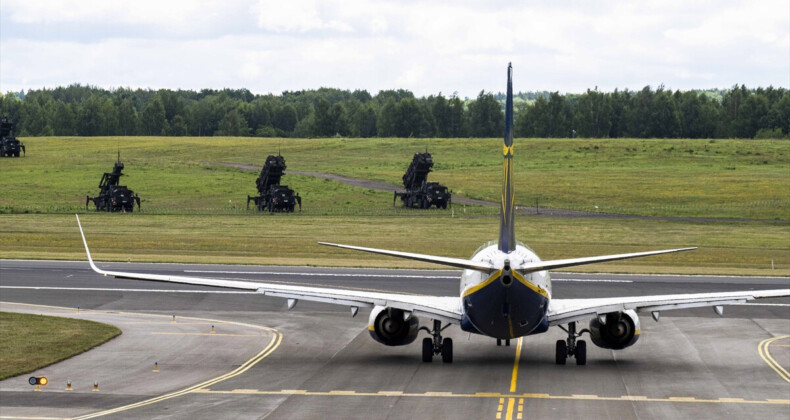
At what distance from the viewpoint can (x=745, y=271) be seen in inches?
2680

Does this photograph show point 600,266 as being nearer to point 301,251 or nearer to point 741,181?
point 301,251

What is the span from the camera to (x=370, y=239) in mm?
87125

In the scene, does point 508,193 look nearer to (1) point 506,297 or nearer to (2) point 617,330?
(1) point 506,297

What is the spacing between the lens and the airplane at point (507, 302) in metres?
30.9

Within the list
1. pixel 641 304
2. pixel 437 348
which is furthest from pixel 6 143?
pixel 641 304

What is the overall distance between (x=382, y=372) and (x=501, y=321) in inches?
221

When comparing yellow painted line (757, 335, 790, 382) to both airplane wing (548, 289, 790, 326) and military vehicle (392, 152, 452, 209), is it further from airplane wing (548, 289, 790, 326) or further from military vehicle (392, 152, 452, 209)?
military vehicle (392, 152, 452, 209)

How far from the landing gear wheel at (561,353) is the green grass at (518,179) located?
79.2m

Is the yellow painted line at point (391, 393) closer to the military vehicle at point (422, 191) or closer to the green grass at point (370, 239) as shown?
the green grass at point (370, 239)

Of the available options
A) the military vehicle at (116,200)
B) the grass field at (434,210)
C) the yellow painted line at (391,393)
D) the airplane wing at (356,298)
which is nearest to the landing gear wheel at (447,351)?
the airplane wing at (356,298)

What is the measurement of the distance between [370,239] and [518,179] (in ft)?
231

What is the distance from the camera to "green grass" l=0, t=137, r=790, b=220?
4904 inches

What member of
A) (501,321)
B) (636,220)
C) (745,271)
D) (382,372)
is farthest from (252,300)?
(636,220)

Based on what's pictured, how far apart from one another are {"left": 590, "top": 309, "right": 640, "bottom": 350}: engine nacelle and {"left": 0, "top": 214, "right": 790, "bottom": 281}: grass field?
32.3 metres
